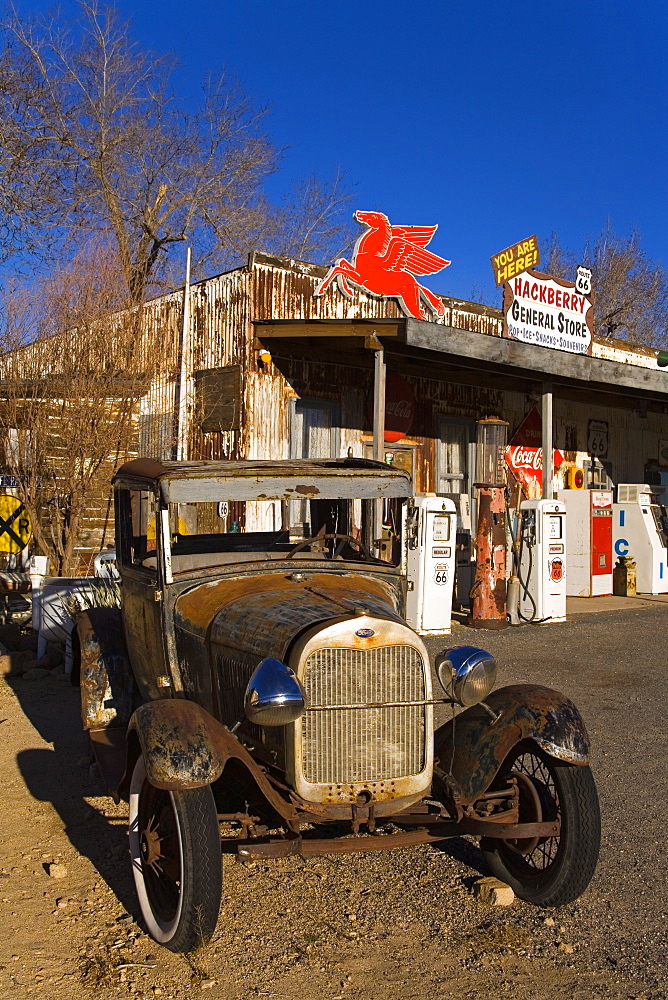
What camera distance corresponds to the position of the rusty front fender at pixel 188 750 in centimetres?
337

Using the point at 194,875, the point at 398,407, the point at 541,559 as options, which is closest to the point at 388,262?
the point at 398,407

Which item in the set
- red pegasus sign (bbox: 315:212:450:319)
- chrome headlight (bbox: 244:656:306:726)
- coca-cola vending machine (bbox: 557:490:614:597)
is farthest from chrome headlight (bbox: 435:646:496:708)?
coca-cola vending machine (bbox: 557:490:614:597)

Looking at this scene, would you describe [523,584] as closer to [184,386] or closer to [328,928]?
[184,386]

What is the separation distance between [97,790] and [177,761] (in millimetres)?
2253

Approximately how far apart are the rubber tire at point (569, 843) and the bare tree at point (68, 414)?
7973 mm

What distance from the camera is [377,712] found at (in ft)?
12.0

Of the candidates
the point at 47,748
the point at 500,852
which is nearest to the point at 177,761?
the point at 500,852

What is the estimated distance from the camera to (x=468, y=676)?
3875mm

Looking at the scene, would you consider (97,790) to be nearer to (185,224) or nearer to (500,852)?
(500,852)

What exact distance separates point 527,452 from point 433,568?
7062mm

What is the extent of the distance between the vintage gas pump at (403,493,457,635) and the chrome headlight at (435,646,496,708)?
254 inches

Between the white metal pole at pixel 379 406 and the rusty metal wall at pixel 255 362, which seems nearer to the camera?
the white metal pole at pixel 379 406

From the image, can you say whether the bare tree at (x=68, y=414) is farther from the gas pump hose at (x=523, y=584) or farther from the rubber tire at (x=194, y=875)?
the rubber tire at (x=194, y=875)

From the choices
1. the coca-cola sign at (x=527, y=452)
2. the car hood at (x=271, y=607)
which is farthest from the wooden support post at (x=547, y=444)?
the car hood at (x=271, y=607)
